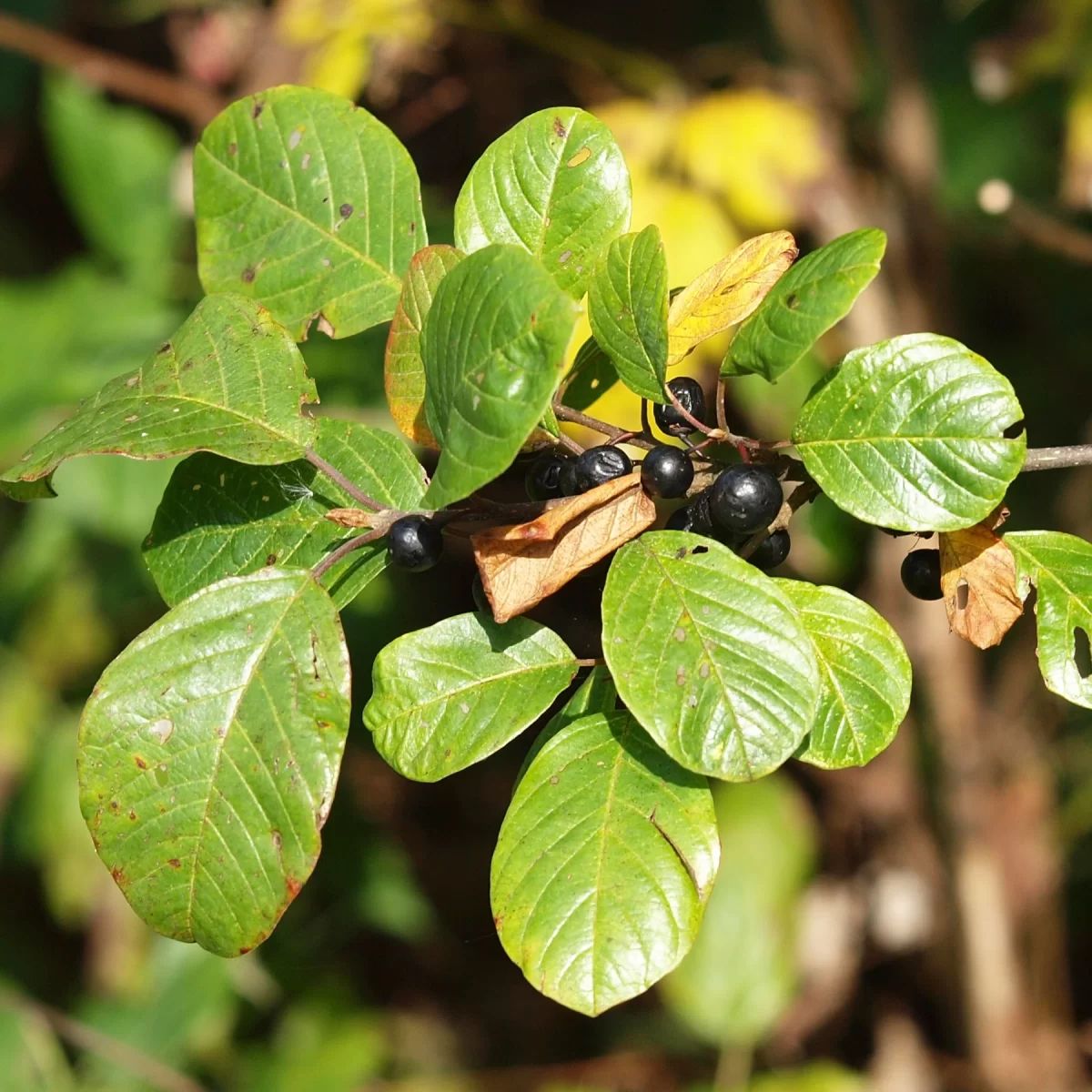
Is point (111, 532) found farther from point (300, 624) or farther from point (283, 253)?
point (300, 624)

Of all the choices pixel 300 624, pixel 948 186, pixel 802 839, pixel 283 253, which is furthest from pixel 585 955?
pixel 948 186

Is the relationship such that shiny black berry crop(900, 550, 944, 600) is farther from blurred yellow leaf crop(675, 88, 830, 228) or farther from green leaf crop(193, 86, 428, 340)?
blurred yellow leaf crop(675, 88, 830, 228)

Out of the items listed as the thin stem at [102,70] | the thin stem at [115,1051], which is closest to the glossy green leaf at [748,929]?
the thin stem at [115,1051]

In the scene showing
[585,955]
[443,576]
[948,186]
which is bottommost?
[443,576]

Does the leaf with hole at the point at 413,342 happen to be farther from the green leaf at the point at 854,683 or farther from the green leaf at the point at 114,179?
the green leaf at the point at 114,179

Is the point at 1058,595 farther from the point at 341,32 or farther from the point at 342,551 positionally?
the point at 341,32
